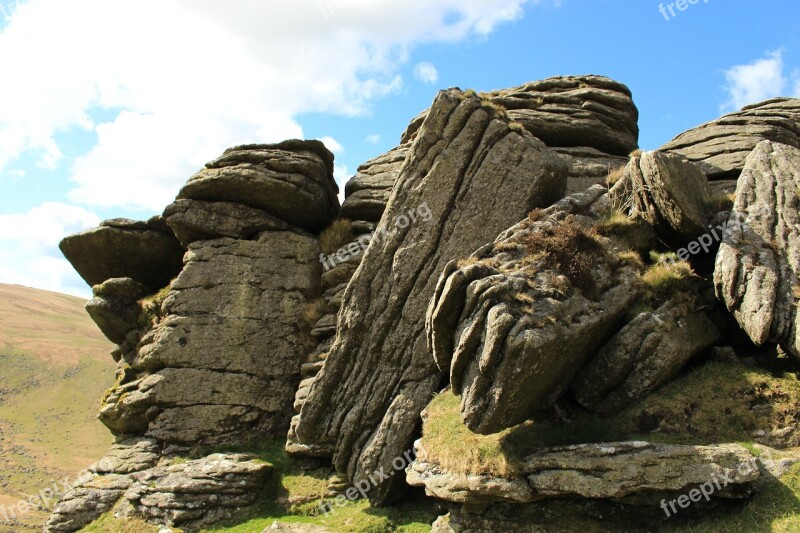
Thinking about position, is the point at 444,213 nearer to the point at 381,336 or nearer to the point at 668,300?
the point at 381,336

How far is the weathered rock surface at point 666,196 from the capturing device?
2142 cm

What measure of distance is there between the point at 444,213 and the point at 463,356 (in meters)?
7.68

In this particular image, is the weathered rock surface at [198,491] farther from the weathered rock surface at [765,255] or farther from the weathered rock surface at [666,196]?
the weathered rock surface at [765,255]

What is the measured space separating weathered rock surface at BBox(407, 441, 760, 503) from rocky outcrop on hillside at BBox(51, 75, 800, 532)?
0.19ft

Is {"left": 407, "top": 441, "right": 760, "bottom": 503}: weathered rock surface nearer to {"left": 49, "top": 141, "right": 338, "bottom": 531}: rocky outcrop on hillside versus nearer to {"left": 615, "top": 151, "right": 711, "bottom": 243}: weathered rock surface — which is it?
{"left": 615, "top": 151, "right": 711, "bottom": 243}: weathered rock surface

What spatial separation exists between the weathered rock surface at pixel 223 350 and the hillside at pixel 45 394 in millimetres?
30858

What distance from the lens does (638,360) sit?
739 inches

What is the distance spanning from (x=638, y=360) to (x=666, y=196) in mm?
6323

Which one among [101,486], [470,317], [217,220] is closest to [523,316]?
[470,317]

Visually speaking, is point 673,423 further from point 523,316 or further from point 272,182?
point 272,182

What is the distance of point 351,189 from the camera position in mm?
32000

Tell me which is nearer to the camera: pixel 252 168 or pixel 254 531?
pixel 254 531

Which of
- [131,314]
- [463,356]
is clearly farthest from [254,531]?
[131,314]

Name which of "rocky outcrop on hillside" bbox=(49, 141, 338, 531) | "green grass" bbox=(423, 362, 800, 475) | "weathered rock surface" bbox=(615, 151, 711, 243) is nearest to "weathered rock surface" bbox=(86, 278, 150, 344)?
"rocky outcrop on hillside" bbox=(49, 141, 338, 531)
